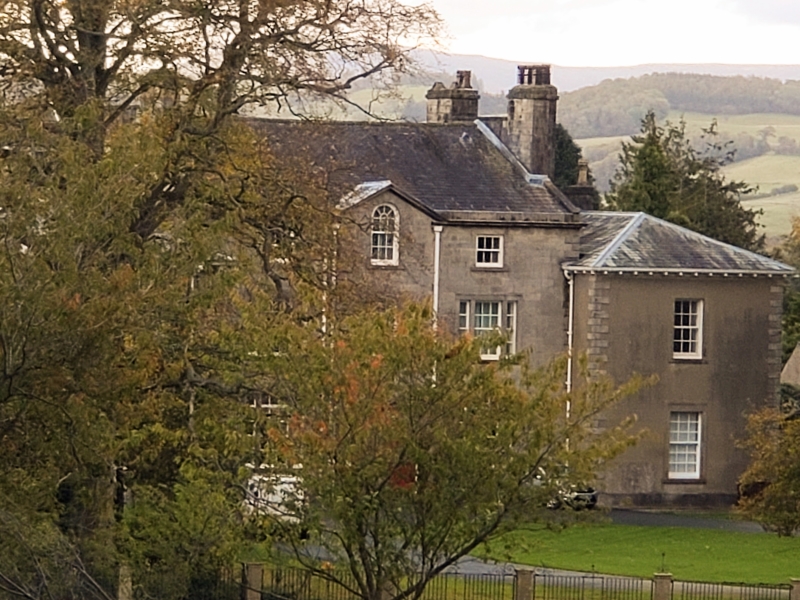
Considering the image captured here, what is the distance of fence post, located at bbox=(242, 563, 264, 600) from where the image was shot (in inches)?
1112

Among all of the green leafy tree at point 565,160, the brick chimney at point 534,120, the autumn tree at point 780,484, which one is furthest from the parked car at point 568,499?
the green leafy tree at point 565,160

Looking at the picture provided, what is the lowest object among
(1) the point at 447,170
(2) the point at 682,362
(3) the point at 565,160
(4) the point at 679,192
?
(2) the point at 682,362

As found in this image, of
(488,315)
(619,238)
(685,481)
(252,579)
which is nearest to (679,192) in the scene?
(619,238)

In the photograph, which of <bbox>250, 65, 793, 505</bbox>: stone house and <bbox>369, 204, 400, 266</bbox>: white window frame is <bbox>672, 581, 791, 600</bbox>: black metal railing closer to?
<bbox>250, 65, 793, 505</bbox>: stone house

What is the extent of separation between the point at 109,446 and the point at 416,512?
380 cm

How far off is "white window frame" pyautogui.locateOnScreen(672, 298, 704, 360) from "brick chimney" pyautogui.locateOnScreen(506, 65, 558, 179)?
20.0 feet

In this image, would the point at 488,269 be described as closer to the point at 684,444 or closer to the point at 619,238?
the point at 619,238

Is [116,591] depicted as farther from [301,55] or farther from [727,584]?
[727,584]

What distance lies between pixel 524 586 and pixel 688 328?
68.0ft

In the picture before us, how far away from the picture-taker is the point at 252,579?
2836cm

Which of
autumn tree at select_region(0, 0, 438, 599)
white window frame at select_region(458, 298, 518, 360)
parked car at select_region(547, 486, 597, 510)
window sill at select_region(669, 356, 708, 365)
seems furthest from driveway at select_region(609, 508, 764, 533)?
parked car at select_region(547, 486, 597, 510)

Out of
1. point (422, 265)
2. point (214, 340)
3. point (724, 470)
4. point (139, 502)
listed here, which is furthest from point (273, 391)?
point (724, 470)

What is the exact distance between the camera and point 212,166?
26.4m

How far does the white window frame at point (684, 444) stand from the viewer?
48.9 metres
